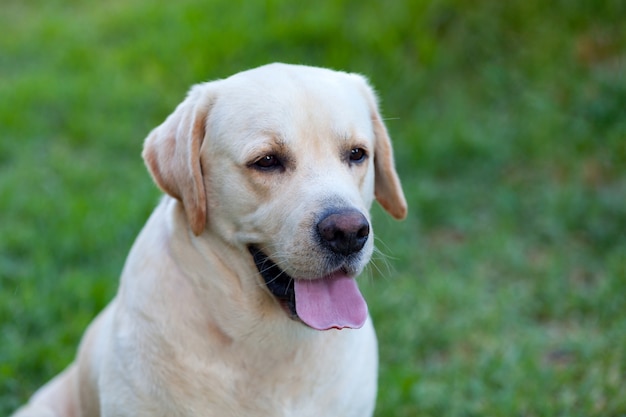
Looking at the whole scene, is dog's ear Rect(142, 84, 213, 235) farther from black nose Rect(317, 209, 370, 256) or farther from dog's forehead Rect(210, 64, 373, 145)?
black nose Rect(317, 209, 370, 256)

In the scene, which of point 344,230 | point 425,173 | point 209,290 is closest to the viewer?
point 344,230

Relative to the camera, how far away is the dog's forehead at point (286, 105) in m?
3.09

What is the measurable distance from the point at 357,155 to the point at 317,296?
1.76ft

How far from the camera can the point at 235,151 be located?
10.3 ft

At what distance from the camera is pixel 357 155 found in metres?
3.26

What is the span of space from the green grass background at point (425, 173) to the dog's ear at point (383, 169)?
1177 mm

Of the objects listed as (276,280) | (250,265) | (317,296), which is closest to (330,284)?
(317,296)

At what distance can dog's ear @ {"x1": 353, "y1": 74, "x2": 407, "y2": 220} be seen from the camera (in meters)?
3.52

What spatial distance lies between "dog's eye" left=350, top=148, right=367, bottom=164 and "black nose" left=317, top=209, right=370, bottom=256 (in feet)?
1.15

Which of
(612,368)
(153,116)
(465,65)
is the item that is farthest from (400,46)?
(612,368)

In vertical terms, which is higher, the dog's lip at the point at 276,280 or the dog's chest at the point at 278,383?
the dog's lip at the point at 276,280

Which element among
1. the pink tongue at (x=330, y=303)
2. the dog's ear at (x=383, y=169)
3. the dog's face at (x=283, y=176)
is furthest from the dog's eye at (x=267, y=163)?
the dog's ear at (x=383, y=169)

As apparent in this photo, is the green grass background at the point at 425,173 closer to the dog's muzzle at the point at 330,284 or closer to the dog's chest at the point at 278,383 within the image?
the dog's chest at the point at 278,383

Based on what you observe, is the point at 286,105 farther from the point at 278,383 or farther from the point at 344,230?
the point at 278,383
